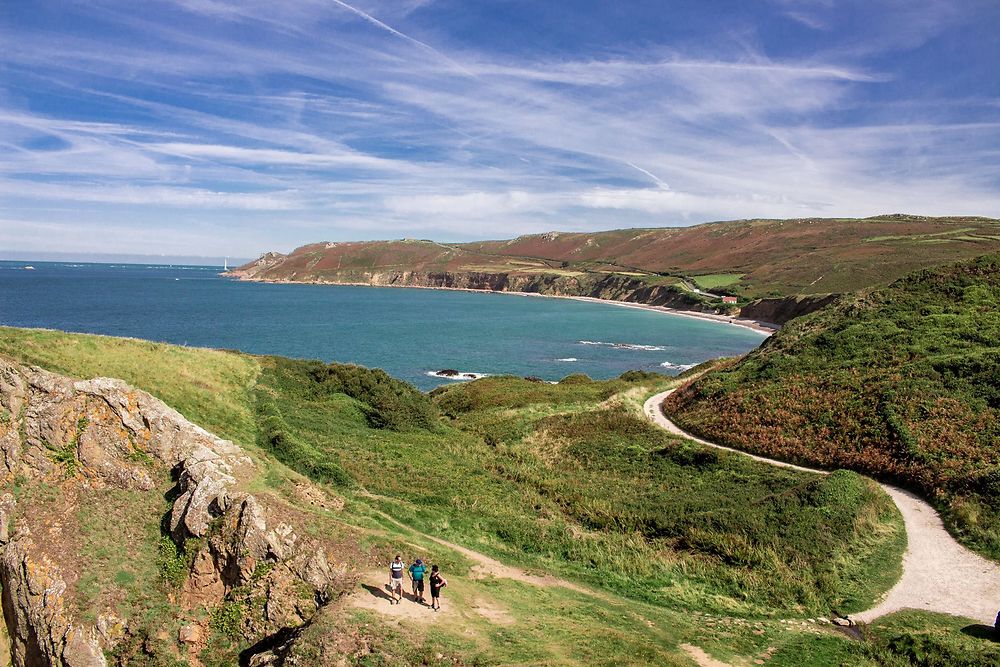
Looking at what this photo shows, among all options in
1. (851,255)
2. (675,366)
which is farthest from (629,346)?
(851,255)

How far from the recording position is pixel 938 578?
18531 millimetres

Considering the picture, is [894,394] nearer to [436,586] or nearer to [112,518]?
[436,586]

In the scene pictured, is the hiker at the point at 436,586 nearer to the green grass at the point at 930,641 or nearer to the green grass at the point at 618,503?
the green grass at the point at 618,503

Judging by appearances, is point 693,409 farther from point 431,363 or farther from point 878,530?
point 431,363

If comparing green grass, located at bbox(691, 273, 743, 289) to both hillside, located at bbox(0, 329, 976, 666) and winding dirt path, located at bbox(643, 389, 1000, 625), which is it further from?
winding dirt path, located at bbox(643, 389, 1000, 625)

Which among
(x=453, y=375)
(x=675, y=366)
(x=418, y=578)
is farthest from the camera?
(x=675, y=366)

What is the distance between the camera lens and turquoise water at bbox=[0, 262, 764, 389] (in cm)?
8369

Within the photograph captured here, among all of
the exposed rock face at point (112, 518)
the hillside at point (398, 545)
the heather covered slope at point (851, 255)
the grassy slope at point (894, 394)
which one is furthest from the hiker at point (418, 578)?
the heather covered slope at point (851, 255)

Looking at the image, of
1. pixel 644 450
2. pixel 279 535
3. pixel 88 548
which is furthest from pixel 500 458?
pixel 88 548

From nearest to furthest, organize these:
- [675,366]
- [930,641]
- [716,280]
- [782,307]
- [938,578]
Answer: [930,641]
[938,578]
[675,366]
[782,307]
[716,280]

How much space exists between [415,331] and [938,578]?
9985cm

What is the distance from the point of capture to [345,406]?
115ft

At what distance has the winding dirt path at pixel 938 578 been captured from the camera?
16875 mm

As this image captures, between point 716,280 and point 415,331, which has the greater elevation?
point 716,280
